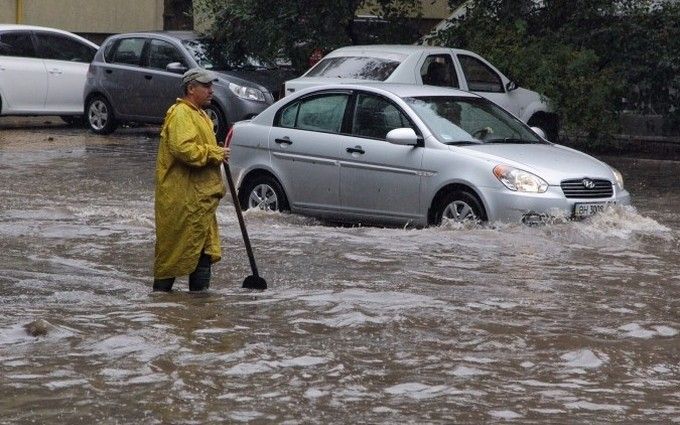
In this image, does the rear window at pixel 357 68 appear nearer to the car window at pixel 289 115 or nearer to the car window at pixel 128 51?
the car window at pixel 128 51

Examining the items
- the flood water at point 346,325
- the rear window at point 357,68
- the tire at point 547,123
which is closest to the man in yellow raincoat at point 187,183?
the flood water at point 346,325

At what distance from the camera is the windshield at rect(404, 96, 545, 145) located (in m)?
14.3

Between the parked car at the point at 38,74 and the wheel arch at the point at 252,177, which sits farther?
the parked car at the point at 38,74

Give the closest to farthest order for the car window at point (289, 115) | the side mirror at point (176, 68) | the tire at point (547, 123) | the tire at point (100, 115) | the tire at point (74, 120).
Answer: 1. the car window at point (289, 115)
2. the tire at point (547, 123)
3. the side mirror at point (176, 68)
4. the tire at point (100, 115)
5. the tire at point (74, 120)

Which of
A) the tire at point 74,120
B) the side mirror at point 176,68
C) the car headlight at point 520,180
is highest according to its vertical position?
the side mirror at point 176,68

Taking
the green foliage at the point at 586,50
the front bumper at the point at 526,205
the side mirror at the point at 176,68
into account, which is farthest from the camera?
the side mirror at the point at 176,68

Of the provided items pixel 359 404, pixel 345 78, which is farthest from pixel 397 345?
pixel 345 78

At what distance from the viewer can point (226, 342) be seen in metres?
8.94

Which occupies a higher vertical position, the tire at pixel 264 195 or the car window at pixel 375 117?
the car window at pixel 375 117

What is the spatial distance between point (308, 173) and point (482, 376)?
270 inches

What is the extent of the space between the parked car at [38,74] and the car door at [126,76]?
4.75ft

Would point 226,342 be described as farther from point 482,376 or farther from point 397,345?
point 482,376

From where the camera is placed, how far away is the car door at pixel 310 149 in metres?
14.6

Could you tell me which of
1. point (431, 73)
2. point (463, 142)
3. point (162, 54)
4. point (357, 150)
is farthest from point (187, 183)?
point (162, 54)
